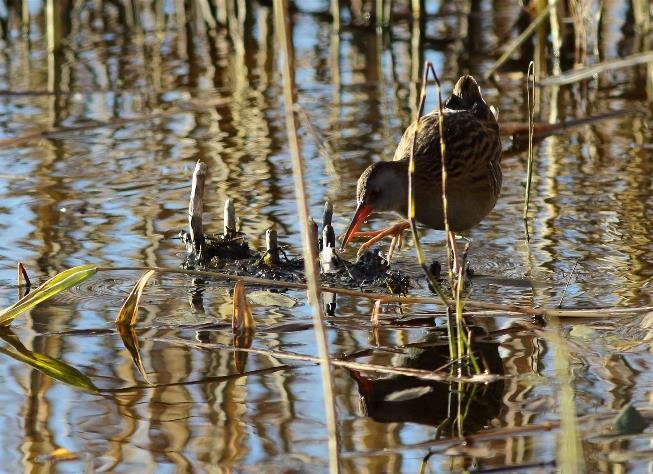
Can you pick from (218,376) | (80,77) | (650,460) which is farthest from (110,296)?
(80,77)

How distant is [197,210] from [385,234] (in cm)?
78

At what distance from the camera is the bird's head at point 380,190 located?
505cm

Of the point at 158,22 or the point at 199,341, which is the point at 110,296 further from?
the point at 158,22

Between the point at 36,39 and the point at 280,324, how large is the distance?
7.13m

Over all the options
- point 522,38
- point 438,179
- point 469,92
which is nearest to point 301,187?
point 438,179

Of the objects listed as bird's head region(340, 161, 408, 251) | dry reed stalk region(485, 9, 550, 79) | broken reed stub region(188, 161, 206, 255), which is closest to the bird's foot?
bird's head region(340, 161, 408, 251)

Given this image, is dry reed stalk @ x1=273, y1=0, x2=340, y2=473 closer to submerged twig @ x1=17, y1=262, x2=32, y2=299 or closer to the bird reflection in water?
the bird reflection in water

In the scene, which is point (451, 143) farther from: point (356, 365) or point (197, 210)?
point (356, 365)

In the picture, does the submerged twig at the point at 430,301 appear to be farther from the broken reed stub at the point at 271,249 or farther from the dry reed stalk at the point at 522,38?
the dry reed stalk at the point at 522,38

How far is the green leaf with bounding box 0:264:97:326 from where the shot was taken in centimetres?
416

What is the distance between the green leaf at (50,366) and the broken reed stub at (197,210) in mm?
1123

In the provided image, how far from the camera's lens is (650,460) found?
10.2 feet

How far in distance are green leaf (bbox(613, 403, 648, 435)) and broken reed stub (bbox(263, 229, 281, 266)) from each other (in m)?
2.10

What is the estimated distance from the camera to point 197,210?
516 cm
